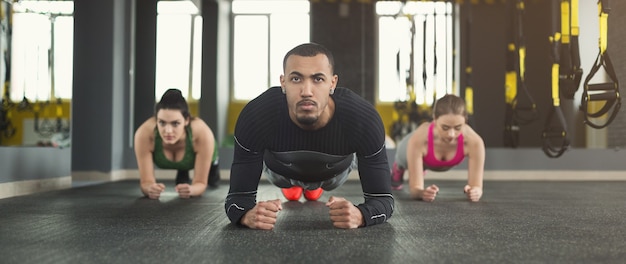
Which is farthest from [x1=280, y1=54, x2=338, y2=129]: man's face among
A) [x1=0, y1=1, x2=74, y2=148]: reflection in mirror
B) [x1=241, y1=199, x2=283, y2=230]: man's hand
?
[x1=0, y1=1, x2=74, y2=148]: reflection in mirror

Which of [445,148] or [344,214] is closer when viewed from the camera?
[344,214]

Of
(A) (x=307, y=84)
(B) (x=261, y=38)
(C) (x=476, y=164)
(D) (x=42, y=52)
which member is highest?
(B) (x=261, y=38)

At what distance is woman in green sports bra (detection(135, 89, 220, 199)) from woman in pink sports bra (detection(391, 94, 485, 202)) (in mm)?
1227

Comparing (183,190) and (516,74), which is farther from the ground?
(516,74)

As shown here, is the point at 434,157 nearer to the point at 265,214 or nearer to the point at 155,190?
the point at 155,190

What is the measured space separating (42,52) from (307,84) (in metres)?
4.00

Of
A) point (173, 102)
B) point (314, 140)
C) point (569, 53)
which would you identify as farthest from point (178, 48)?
point (314, 140)

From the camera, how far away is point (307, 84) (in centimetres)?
190

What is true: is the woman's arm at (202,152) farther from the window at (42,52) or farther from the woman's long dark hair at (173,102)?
the window at (42,52)

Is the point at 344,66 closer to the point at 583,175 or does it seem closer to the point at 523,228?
the point at 583,175

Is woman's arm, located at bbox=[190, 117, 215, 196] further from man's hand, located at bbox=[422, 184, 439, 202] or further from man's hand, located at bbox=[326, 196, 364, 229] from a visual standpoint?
man's hand, located at bbox=[326, 196, 364, 229]

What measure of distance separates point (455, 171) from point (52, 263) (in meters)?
5.23

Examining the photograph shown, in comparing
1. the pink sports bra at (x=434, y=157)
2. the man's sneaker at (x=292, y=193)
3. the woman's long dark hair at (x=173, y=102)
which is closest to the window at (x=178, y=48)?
the woman's long dark hair at (x=173, y=102)

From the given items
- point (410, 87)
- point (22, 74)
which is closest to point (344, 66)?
point (410, 87)
